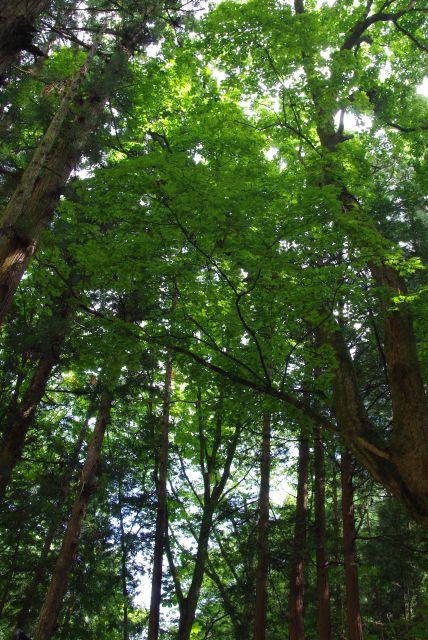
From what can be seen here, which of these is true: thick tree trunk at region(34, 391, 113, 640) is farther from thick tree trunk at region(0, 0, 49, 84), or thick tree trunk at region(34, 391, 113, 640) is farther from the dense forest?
thick tree trunk at region(0, 0, 49, 84)

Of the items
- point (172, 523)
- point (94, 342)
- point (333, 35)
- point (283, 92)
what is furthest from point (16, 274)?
point (172, 523)

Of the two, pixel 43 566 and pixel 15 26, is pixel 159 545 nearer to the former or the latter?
pixel 43 566

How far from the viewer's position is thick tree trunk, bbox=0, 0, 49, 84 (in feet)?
12.1

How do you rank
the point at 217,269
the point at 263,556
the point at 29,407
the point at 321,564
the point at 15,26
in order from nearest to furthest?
the point at 15,26 → the point at 217,269 → the point at 29,407 → the point at 263,556 → the point at 321,564

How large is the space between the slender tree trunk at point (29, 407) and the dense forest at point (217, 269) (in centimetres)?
5

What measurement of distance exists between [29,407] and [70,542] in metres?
2.65

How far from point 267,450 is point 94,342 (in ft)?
19.3

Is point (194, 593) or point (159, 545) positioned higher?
point (159, 545)

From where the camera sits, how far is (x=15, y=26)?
3.76 metres

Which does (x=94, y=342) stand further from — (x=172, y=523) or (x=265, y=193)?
(x=172, y=523)

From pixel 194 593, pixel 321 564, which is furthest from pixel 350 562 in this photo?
pixel 194 593

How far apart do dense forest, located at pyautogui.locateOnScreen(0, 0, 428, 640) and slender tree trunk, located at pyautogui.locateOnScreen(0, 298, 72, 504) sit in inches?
2.1

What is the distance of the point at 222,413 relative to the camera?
265 inches

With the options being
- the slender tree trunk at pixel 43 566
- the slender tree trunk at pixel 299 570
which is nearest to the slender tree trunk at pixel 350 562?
the slender tree trunk at pixel 299 570
